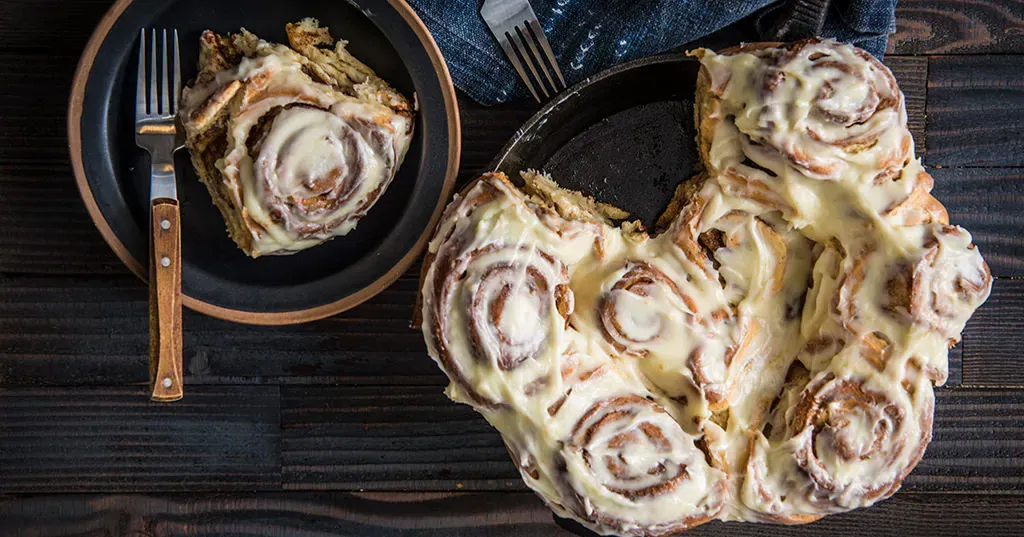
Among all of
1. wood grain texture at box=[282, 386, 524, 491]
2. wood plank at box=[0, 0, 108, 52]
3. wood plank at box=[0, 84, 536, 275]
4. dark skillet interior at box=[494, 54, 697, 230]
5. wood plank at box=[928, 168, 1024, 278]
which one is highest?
wood plank at box=[0, 0, 108, 52]

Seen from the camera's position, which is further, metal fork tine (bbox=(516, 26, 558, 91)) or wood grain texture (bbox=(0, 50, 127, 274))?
wood grain texture (bbox=(0, 50, 127, 274))

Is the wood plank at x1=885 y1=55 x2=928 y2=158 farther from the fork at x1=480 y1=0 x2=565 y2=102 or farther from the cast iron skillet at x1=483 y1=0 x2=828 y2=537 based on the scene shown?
the fork at x1=480 y1=0 x2=565 y2=102

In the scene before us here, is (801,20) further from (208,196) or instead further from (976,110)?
(208,196)

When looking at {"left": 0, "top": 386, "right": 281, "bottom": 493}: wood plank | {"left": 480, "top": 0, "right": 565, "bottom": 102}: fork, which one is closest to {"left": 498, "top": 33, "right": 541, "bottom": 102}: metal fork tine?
{"left": 480, "top": 0, "right": 565, "bottom": 102}: fork

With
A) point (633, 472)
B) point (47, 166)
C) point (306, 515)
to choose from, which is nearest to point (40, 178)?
point (47, 166)

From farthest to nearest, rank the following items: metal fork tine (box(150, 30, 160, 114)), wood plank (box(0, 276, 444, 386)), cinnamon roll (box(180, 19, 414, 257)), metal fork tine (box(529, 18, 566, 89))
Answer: wood plank (box(0, 276, 444, 386)) < metal fork tine (box(529, 18, 566, 89)) < metal fork tine (box(150, 30, 160, 114)) < cinnamon roll (box(180, 19, 414, 257))

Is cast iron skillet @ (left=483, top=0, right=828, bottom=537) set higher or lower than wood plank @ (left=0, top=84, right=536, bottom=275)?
lower

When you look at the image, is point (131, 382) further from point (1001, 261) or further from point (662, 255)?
point (1001, 261)

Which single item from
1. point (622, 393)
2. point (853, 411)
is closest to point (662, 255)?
point (622, 393)

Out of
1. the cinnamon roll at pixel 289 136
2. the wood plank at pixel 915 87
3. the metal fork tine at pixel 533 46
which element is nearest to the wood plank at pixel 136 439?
the cinnamon roll at pixel 289 136
